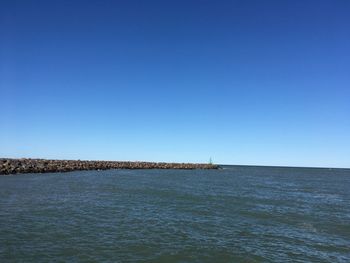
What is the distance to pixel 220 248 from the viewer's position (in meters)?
13.5

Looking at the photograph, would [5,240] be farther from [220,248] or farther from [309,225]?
[309,225]

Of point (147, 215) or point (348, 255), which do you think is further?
point (147, 215)

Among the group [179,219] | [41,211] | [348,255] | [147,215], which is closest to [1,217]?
[41,211]

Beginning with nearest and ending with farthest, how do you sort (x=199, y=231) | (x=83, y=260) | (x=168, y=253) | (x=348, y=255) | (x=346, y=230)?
(x=83, y=260), (x=168, y=253), (x=348, y=255), (x=199, y=231), (x=346, y=230)

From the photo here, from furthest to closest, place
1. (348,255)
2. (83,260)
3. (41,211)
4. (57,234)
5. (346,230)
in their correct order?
(41,211) < (346,230) < (57,234) < (348,255) < (83,260)

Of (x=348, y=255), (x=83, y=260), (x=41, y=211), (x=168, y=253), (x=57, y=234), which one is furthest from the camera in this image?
(x=41, y=211)

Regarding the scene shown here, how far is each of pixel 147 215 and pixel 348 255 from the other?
10557 mm

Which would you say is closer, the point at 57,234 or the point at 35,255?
the point at 35,255

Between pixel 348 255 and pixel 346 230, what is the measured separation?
535 centimetres

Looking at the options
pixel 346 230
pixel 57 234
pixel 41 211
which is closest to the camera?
pixel 57 234

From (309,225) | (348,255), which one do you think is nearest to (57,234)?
(348,255)

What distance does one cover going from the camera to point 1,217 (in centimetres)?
1728

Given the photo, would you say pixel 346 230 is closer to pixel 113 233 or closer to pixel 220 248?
pixel 220 248

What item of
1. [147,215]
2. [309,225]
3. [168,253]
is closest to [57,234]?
[168,253]
